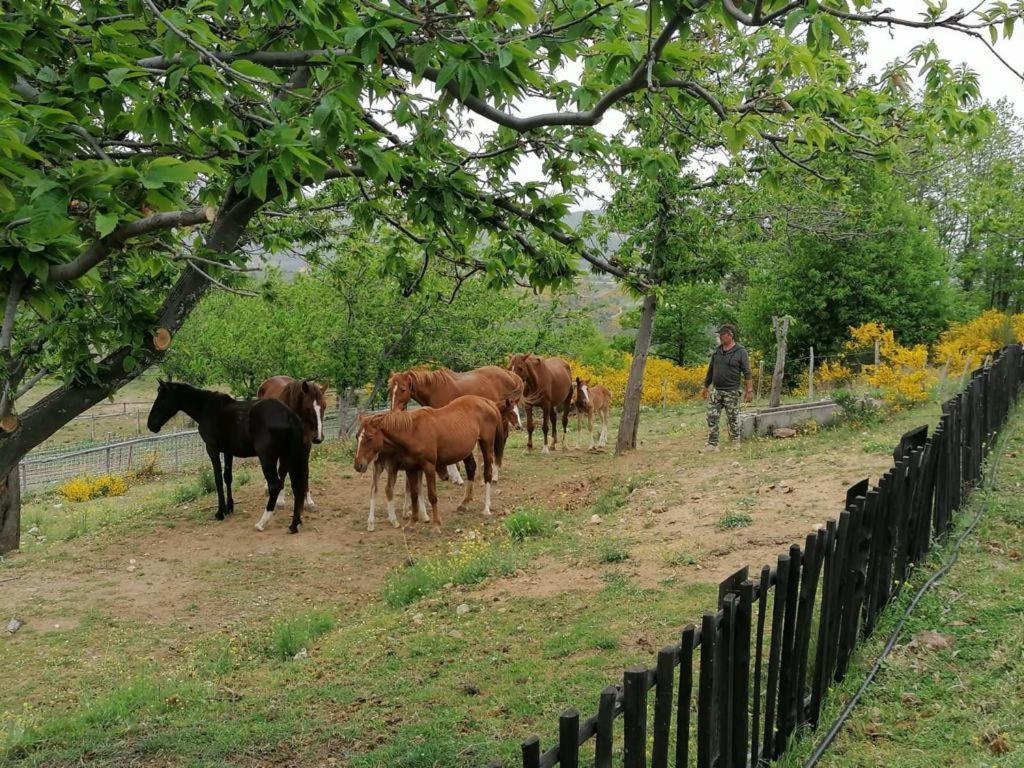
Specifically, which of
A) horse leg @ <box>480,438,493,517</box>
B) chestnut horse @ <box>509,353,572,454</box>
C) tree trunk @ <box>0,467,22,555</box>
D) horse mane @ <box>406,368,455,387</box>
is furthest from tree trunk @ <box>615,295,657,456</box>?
tree trunk @ <box>0,467,22,555</box>

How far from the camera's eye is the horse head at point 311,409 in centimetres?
1232

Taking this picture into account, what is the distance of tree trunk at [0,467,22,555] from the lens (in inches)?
492

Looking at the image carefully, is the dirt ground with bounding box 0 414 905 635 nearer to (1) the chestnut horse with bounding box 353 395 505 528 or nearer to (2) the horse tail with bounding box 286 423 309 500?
(2) the horse tail with bounding box 286 423 309 500

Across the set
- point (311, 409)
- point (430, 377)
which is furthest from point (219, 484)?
point (430, 377)

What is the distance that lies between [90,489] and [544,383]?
13.0 metres

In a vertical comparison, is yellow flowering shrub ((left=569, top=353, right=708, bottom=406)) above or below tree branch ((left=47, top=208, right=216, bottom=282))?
below

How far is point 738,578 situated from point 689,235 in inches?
337

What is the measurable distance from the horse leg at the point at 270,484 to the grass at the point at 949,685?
27.7ft

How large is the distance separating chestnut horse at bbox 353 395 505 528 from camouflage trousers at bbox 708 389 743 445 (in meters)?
3.93

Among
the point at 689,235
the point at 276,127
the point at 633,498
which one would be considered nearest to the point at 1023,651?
the point at 276,127

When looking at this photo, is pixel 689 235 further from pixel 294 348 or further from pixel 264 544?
pixel 294 348

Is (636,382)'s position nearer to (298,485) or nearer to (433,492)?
(433,492)

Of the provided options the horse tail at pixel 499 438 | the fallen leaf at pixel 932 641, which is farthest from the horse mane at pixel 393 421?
the fallen leaf at pixel 932 641

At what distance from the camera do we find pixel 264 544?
11.0 meters
